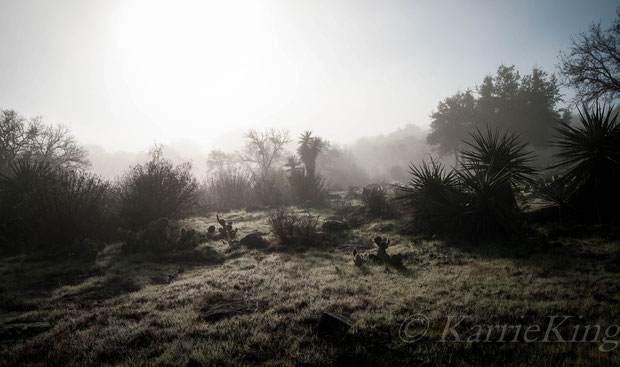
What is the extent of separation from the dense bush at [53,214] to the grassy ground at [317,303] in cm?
133

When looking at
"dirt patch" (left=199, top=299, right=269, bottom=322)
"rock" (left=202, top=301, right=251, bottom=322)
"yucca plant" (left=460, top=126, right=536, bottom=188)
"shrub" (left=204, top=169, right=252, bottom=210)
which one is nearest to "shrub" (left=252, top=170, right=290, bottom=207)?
"shrub" (left=204, top=169, right=252, bottom=210)

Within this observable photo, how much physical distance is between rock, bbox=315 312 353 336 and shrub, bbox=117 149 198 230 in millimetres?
12080

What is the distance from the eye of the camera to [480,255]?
A: 774cm

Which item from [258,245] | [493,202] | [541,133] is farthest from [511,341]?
[541,133]

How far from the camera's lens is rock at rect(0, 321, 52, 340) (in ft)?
15.2

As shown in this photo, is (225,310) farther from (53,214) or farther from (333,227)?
(53,214)

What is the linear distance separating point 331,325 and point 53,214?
11.6 m

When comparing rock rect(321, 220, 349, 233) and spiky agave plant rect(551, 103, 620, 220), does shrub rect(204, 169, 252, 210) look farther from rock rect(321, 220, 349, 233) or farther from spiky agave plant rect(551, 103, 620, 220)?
spiky agave plant rect(551, 103, 620, 220)

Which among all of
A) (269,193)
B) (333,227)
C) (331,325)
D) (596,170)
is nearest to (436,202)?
(596,170)

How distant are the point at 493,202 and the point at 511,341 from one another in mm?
5984

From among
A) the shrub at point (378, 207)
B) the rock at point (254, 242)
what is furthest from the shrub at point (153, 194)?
the shrub at point (378, 207)

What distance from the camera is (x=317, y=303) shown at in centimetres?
542

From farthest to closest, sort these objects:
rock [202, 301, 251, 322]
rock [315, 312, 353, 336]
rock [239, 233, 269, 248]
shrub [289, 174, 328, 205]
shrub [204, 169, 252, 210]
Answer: shrub [204, 169, 252, 210] → shrub [289, 174, 328, 205] → rock [239, 233, 269, 248] → rock [202, 301, 251, 322] → rock [315, 312, 353, 336]

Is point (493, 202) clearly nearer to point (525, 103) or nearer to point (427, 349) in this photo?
point (427, 349)
